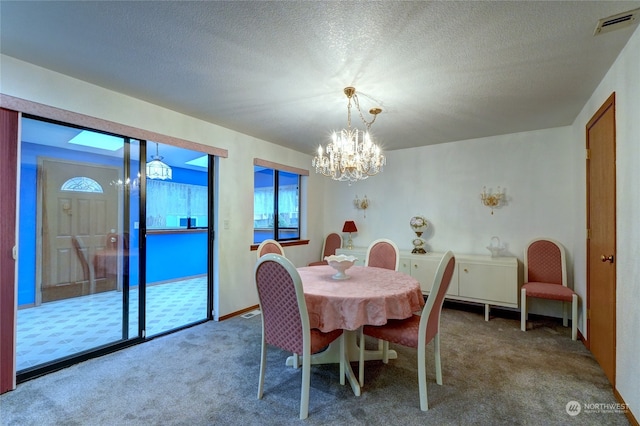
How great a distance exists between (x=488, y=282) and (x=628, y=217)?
71.9 inches

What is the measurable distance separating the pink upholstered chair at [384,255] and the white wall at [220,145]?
1.54 metres

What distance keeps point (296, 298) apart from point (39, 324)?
9.97 feet

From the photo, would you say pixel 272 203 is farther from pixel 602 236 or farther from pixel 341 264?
pixel 602 236

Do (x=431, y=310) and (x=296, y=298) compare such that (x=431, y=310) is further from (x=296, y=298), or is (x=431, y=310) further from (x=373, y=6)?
(x=373, y=6)

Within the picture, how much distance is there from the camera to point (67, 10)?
155 centimetres

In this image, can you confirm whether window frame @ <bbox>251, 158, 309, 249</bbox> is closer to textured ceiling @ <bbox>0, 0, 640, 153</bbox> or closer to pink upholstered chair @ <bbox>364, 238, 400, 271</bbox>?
textured ceiling @ <bbox>0, 0, 640, 153</bbox>

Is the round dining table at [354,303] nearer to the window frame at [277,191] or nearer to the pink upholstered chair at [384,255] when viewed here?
the pink upholstered chair at [384,255]

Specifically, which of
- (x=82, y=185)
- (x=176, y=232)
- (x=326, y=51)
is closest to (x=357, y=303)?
(x=326, y=51)

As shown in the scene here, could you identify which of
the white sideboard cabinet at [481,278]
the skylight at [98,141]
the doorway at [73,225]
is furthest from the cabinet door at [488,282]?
the skylight at [98,141]

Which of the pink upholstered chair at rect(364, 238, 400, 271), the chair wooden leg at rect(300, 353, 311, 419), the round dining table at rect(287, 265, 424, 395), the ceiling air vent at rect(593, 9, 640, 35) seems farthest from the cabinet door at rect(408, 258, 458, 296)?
the ceiling air vent at rect(593, 9, 640, 35)

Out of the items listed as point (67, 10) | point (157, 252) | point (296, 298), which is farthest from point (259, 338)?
point (157, 252)

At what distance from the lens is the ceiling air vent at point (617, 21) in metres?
1.56

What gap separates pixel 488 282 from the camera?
347 cm

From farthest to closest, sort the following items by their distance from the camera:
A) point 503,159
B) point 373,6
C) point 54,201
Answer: point 503,159 < point 54,201 < point 373,6
